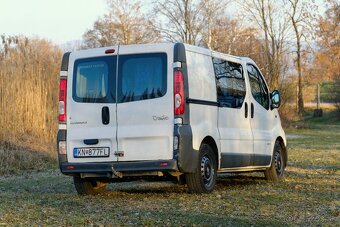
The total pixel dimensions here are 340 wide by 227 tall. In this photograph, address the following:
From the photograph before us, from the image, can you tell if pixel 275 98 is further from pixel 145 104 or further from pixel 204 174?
pixel 145 104

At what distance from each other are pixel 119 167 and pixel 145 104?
0.96 meters

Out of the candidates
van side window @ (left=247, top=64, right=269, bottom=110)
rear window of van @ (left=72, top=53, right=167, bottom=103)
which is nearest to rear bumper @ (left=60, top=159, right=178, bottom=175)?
rear window of van @ (left=72, top=53, right=167, bottom=103)

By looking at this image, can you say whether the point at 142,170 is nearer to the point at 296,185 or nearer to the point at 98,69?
the point at 98,69

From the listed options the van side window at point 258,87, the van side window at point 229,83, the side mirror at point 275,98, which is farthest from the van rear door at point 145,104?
the side mirror at point 275,98

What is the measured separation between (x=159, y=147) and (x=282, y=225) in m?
2.73

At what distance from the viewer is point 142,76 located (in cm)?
939

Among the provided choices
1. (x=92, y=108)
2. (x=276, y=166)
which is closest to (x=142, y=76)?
(x=92, y=108)

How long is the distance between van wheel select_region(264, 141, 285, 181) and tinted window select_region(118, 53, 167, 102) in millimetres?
3781

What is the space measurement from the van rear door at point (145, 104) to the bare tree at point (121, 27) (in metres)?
49.4

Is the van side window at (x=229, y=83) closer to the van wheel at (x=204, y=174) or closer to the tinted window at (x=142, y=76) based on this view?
the van wheel at (x=204, y=174)

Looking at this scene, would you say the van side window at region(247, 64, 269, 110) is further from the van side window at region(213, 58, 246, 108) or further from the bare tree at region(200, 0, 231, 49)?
the bare tree at region(200, 0, 231, 49)

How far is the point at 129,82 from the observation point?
946cm

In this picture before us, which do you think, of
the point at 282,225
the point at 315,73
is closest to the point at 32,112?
the point at 282,225

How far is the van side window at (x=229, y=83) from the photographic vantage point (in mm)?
10406
